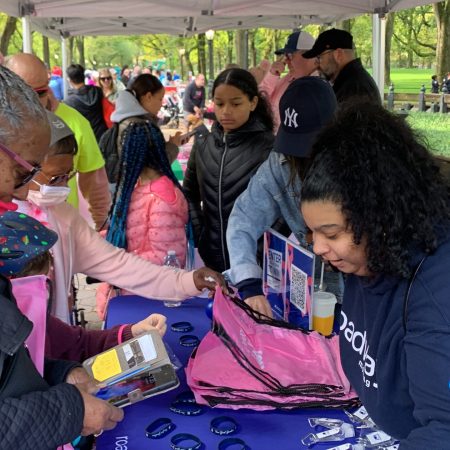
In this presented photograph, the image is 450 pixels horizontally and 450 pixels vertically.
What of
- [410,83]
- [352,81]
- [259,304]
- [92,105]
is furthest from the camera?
[410,83]

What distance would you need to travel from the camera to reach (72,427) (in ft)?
3.50

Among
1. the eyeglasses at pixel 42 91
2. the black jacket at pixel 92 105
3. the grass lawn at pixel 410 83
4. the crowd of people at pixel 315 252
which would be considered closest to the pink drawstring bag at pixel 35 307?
the crowd of people at pixel 315 252

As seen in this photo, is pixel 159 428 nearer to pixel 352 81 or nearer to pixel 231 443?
pixel 231 443

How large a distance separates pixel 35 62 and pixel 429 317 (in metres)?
2.79

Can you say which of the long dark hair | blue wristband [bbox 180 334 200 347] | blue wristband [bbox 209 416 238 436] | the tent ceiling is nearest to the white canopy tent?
the tent ceiling

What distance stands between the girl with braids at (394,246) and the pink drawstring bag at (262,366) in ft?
1.06

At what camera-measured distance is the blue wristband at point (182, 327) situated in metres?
2.00

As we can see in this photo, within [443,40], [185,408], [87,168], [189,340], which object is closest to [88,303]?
[87,168]

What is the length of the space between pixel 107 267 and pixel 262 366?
2.82ft

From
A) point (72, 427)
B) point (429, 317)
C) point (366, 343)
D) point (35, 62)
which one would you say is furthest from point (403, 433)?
point (35, 62)

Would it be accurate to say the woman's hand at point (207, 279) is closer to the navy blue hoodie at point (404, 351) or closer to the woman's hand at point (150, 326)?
the woman's hand at point (150, 326)

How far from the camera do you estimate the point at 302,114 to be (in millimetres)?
1820

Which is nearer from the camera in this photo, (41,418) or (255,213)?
(41,418)

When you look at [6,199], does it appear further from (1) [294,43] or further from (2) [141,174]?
(1) [294,43]
